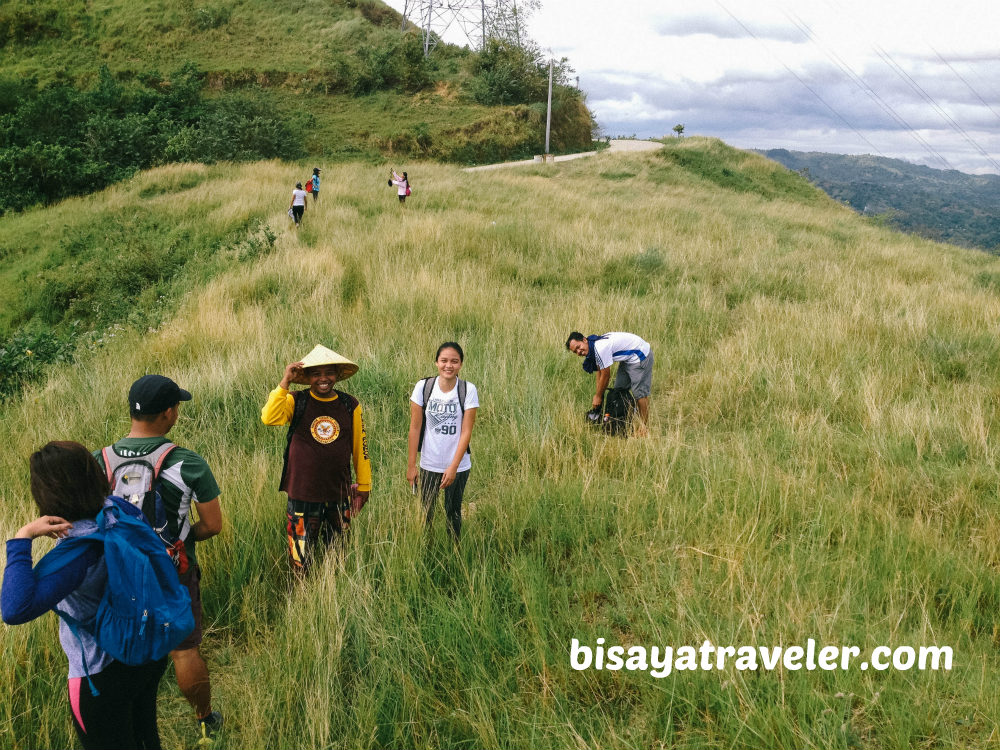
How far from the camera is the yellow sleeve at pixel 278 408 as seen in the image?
3.09 metres

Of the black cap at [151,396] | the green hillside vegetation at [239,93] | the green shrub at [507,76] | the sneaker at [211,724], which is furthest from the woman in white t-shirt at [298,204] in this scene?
the green shrub at [507,76]

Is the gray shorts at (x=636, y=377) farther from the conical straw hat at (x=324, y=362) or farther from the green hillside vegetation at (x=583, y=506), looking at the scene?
the conical straw hat at (x=324, y=362)

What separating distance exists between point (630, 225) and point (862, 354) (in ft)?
29.4

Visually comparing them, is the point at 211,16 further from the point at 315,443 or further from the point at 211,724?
the point at 211,724

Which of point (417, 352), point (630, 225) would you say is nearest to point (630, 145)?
point (630, 225)

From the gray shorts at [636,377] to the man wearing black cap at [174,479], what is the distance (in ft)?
11.9

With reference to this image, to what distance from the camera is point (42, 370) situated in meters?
6.88

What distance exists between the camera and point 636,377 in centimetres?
531

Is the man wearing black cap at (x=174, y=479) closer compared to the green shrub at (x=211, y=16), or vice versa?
the man wearing black cap at (x=174, y=479)

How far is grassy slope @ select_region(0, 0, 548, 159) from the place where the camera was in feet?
102

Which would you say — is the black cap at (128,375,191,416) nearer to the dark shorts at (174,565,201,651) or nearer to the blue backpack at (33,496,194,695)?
the blue backpack at (33,496,194,695)

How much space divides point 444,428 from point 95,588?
1988 mm

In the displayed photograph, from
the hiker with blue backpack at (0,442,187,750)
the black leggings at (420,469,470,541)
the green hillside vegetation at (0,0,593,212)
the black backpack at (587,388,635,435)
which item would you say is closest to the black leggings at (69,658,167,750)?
the hiker with blue backpack at (0,442,187,750)

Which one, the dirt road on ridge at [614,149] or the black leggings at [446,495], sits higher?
the dirt road on ridge at [614,149]
